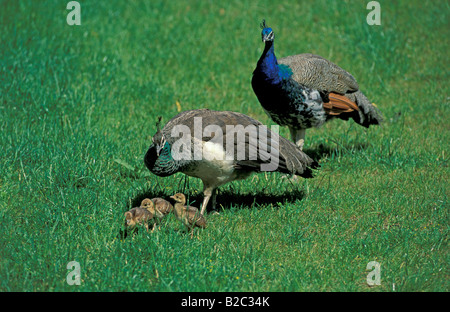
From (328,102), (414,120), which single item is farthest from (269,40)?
(414,120)

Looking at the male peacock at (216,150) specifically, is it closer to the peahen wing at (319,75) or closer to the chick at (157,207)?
the chick at (157,207)

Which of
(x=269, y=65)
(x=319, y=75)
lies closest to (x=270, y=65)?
(x=269, y=65)

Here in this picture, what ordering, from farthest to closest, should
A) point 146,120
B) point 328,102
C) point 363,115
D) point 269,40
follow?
point 146,120, point 363,115, point 328,102, point 269,40

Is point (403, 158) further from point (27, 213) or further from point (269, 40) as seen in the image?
point (27, 213)

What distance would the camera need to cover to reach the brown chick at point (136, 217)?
5.51 meters

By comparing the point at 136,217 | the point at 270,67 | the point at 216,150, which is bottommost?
the point at 136,217

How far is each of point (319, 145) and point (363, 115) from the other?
710 mm

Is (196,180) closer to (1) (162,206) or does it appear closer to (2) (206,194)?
(2) (206,194)

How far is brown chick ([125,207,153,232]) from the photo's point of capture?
18.1ft

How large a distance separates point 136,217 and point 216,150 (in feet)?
3.17

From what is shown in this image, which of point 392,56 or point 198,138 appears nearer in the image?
point 198,138

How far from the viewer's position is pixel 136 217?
555cm

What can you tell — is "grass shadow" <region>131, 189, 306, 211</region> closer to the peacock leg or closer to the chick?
the peacock leg

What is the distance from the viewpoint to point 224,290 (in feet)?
16.1
